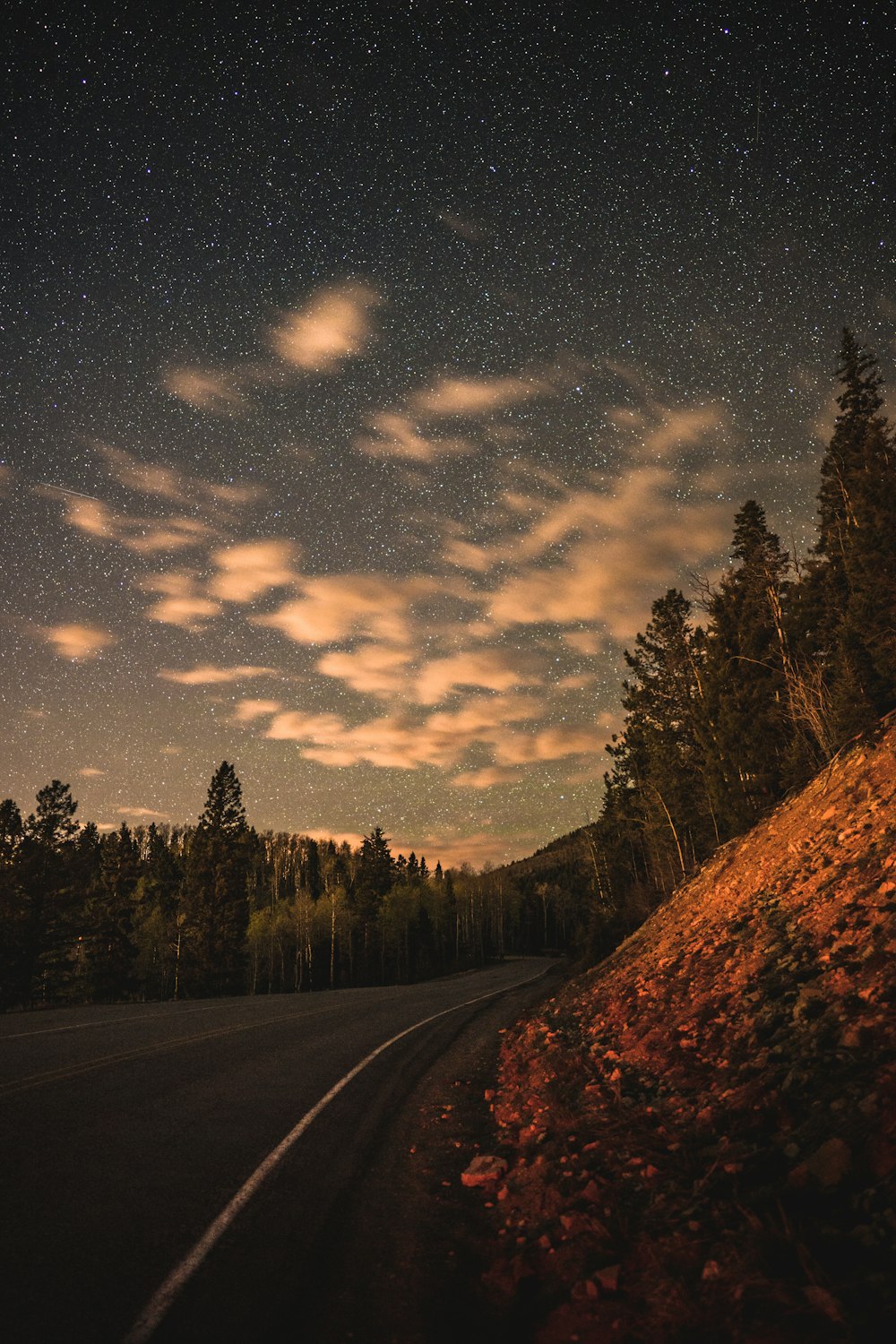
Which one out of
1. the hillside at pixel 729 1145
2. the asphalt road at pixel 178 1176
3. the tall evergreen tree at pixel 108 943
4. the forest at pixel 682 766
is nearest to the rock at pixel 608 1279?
the hillside at pixel 729 1145

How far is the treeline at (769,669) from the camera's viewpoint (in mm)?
20469

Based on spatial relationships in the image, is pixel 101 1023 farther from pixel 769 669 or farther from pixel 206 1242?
pixel 769 669

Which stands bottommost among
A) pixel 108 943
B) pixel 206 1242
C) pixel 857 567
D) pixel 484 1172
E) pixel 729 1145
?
pixel 108 943

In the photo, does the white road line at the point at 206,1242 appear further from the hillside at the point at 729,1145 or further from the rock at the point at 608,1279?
the rock at the point at 608,1279

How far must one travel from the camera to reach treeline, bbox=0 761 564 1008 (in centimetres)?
3394

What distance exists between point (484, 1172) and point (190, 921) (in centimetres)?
3969

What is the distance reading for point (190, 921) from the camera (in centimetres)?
4019

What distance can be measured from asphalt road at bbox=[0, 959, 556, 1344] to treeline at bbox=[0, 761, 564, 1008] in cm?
2525

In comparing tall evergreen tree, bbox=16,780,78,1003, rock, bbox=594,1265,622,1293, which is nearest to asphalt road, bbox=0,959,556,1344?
rock, bbox=594,1265,622,1293

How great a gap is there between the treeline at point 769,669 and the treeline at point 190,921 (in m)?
24.7

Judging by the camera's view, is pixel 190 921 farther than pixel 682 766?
Yes

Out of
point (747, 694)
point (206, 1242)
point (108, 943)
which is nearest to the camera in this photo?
point (206, 1242)

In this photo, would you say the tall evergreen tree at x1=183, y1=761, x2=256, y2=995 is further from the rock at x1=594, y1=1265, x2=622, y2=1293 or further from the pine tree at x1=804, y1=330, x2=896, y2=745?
the rock at x1=594, y1=1265, x2=622, y2=1293

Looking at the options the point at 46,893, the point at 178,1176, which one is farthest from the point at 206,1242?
the point at 46,893
